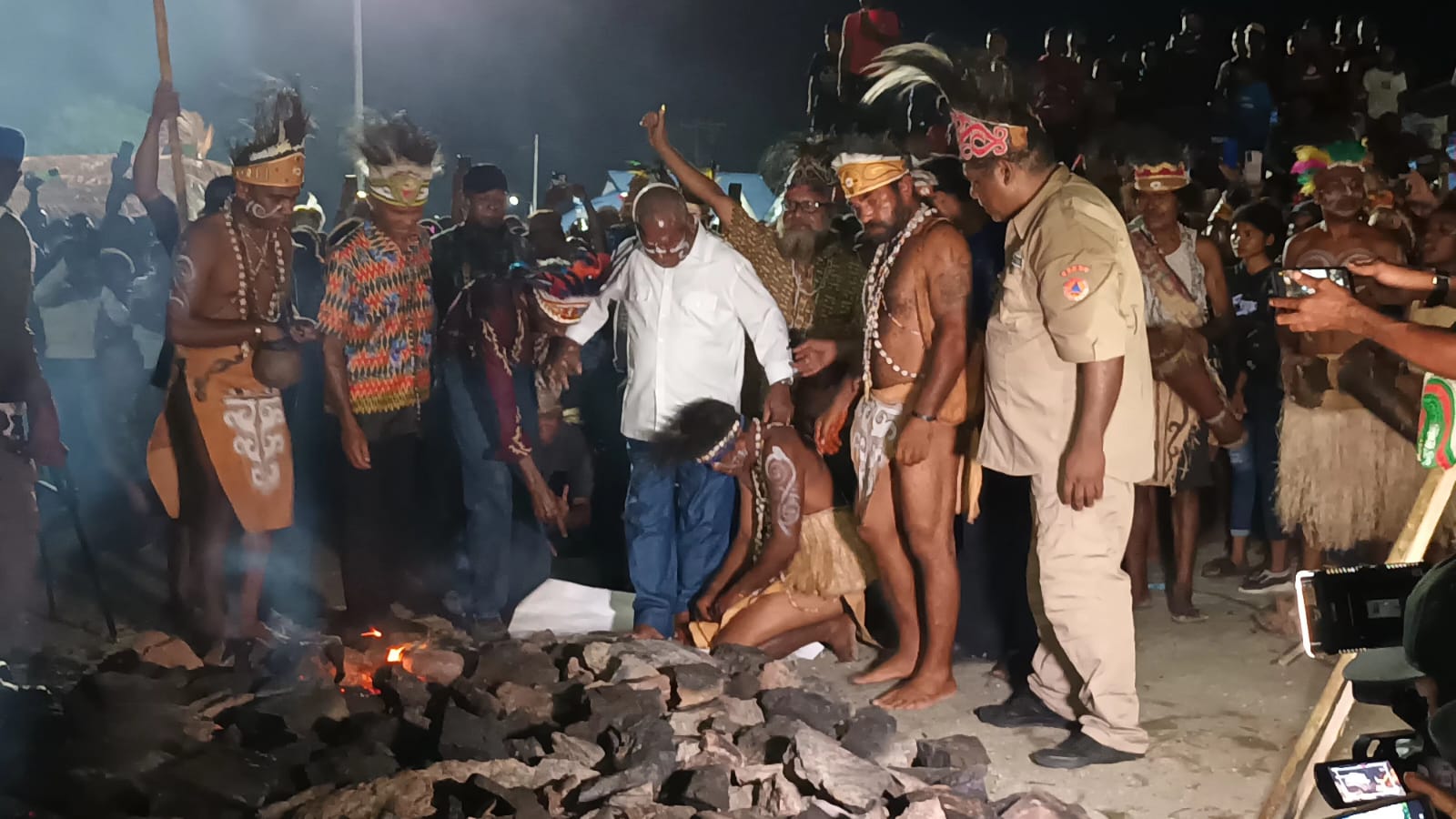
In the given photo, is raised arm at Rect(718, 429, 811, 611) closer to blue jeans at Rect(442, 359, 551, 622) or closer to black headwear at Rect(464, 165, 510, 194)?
blue jeans at Rect(442, 359, 551, 622)

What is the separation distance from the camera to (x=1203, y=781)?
11.5 feet

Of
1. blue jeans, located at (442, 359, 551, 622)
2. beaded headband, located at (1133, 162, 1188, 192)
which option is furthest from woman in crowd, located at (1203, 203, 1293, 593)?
blue jeans, located at (442, 359, 551, 622)

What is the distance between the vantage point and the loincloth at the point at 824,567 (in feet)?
Answer: 14.8

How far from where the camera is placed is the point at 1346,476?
4695 mm

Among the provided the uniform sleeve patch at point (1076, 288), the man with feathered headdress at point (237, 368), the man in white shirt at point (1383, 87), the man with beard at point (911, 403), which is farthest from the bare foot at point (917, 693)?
the man in white shirt at point (1383, 87)

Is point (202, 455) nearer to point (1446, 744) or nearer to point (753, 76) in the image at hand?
point (1446, 744)

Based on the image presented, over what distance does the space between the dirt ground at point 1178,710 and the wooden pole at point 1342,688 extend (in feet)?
1.39

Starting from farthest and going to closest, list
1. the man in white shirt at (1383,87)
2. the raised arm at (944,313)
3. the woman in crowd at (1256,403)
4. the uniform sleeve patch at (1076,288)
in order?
the man in white shirt at (1383,87) < the woman in crowd at (1256,403) < the raised arm at (944,313) < the uniform sleeve patch at (1076,288)

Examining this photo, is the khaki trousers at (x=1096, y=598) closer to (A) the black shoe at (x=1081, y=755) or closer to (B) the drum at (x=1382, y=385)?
(A) the black shoe at (x=1081, y=755)

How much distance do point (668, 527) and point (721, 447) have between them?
471 mm

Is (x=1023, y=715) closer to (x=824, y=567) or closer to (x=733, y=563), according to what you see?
(x=824, y=567)

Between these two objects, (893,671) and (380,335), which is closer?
(893,671)

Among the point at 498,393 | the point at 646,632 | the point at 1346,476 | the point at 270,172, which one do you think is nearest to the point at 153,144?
the point at 270,172

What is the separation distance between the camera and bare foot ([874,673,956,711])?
13.5 feet
